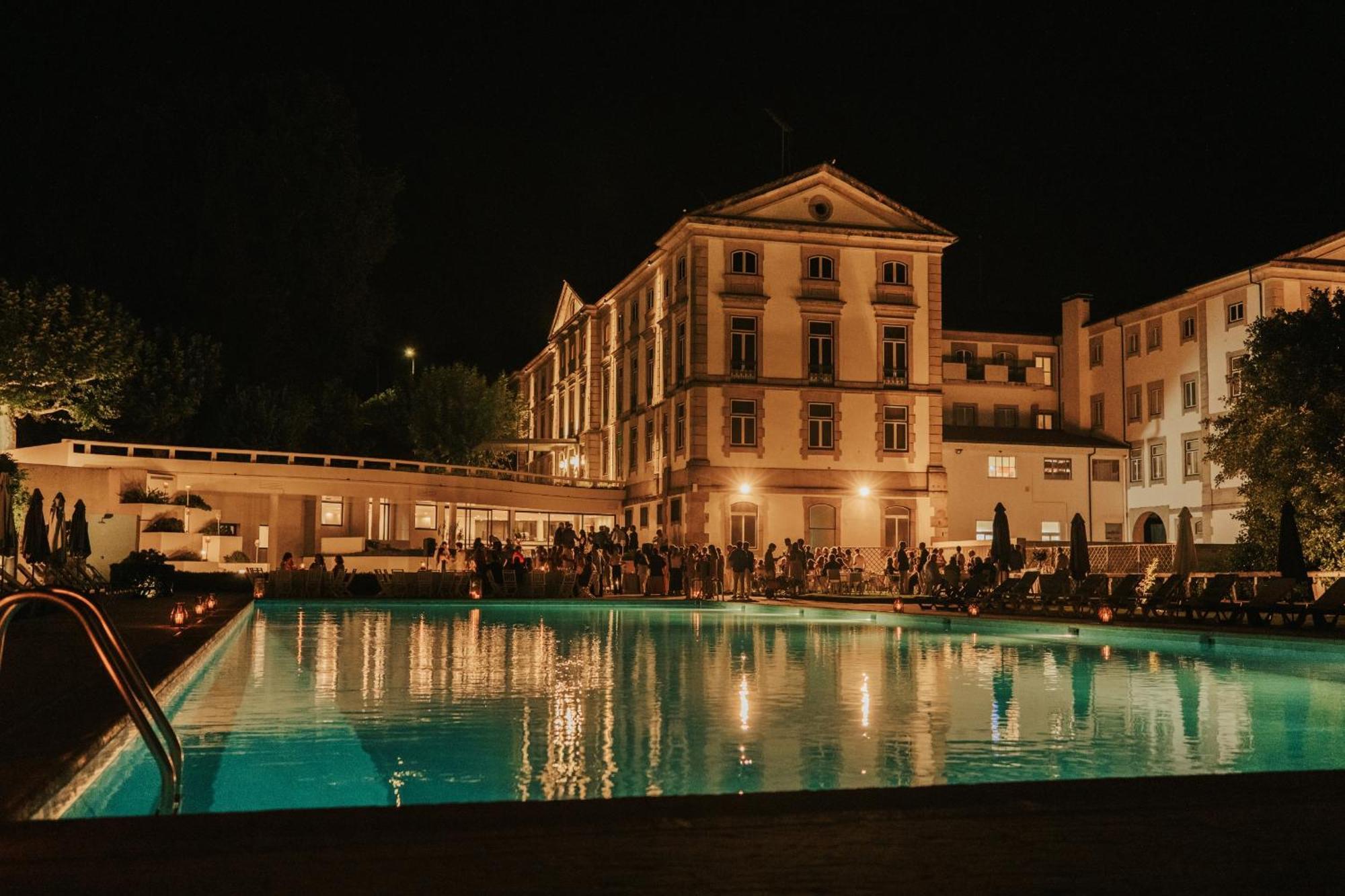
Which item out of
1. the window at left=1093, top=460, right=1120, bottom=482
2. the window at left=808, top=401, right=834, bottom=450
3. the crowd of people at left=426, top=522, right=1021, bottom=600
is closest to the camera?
the crowd of people at left=426, top=522, right=1021, bottom=600

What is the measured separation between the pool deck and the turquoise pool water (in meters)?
0.27

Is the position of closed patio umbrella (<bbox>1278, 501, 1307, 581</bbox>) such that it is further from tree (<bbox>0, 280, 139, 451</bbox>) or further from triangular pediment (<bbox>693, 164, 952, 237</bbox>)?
tree (<bbox>0, 280, 139, 451</bbox>)

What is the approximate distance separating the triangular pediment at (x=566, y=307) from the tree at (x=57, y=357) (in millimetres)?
22785

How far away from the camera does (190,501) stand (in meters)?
39.4

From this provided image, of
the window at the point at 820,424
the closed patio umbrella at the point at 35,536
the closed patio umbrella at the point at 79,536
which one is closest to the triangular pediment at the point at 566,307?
the window at the point at 820,424

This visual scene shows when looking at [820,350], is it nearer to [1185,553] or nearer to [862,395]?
[862,395]

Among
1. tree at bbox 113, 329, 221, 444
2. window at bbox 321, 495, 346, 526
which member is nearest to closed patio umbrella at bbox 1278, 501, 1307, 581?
window at bbox 321, 495, 346, 526

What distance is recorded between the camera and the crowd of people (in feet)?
102

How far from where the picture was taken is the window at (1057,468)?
151 feet

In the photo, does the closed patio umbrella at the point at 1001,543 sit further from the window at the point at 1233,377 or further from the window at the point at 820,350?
the window at the point at 1233,377

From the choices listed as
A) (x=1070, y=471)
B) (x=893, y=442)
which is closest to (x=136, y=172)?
(x=893, y=442)

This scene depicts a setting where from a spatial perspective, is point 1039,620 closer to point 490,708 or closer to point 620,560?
point 490,708

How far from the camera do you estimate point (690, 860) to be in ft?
11.7

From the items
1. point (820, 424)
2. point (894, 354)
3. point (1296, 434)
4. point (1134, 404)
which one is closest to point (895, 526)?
point (820, 424)
